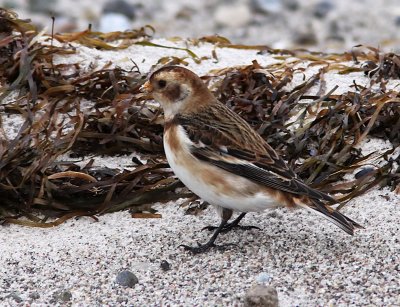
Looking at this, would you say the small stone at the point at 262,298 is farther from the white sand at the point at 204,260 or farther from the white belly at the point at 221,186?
the white belly at the point at 221,186

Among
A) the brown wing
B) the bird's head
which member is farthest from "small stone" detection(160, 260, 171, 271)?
the bird's head

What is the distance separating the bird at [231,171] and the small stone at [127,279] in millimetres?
428

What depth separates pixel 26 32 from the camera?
665cm

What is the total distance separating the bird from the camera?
184 inches

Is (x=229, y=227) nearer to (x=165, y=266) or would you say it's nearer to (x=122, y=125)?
(x=165, y=266)

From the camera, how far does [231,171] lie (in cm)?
473

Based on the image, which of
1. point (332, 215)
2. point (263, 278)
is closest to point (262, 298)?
point (263, 278)

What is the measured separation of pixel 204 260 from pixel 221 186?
1.30 feet

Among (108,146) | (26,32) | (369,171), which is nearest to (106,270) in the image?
(108,146)

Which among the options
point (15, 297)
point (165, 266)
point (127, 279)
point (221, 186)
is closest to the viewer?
point (15, 297)

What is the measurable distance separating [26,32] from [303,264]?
3161 millimetres

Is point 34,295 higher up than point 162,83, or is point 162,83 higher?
point 162,83

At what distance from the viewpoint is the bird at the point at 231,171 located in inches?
184

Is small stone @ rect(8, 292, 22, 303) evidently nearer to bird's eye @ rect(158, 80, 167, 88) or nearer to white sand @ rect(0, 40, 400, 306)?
white sand @ rect(0, 40, 400, 306)
